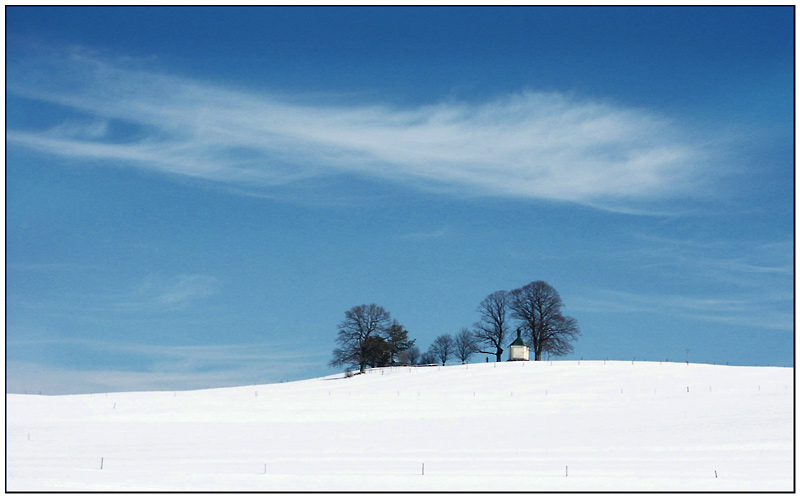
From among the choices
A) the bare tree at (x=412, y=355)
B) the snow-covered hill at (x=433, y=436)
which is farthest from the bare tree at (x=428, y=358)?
the snow-covered hill at (x=433, y=436)

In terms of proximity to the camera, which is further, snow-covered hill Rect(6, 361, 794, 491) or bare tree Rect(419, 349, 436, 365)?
bare tree Rect(419, 349, 436, 365)

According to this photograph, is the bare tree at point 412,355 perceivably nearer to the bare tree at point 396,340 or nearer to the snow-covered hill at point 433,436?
the bare tree at point 396,340

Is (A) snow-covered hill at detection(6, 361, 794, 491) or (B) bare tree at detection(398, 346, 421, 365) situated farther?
(B) bare tree at detection(398, 346, 421, 365)

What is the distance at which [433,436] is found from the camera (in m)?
31.3

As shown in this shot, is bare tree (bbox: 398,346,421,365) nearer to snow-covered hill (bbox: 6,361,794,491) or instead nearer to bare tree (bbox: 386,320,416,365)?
bare tree (bbox: 386,320,416,365)

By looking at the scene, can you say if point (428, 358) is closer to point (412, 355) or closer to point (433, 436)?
point (412, 355)

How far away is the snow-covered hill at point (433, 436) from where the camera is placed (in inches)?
949

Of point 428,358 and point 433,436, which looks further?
point 428,358

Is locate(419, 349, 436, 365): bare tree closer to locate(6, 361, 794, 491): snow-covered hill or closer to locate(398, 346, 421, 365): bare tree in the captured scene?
locate(398, 346, 421, 365): bare tree

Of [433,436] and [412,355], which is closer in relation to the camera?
[433,436]

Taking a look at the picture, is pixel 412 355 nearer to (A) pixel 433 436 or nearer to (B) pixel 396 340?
(B) pixel 396 340

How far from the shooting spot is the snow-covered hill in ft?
79.0

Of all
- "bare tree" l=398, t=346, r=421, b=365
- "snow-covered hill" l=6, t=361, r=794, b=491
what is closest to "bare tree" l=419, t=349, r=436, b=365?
"bare tree" l=398, t=346, r=421, b=365

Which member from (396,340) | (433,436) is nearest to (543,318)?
(396,340)
